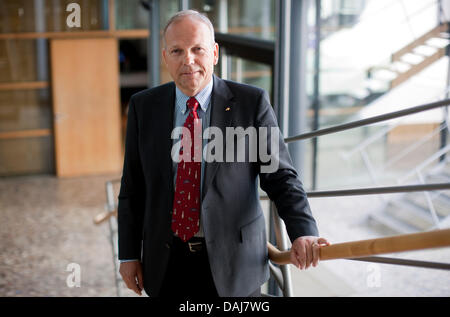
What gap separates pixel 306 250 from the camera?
4.58ft

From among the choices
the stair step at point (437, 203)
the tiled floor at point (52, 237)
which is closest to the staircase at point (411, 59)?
the stair step at point (437, 203)

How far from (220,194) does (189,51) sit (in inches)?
16.6

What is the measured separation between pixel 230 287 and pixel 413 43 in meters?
5.43

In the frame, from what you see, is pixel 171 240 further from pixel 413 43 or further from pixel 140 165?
pixel 413 43

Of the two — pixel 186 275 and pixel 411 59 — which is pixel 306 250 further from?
pixel 411 59

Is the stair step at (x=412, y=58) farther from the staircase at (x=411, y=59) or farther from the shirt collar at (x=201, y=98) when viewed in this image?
the shirt collar at (x=201, y=98)

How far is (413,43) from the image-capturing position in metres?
6.19

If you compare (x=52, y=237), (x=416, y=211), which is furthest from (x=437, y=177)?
(x=52, y=237)

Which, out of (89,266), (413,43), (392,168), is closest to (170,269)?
(89,266)

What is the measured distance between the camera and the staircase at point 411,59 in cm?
596

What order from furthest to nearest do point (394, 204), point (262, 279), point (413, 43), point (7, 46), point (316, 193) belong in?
point (7, 46)
point (394, 204)
point (413, 43)
point (316, 193)
point (262, 279)

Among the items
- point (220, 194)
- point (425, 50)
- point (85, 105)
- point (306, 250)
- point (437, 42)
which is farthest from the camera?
point (85, 105)

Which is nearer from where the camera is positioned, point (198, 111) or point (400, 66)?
point (198, 111)

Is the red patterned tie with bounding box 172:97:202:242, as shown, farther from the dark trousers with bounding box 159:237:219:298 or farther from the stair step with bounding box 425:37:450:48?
the stair step with bounding box 425:37:450:48
